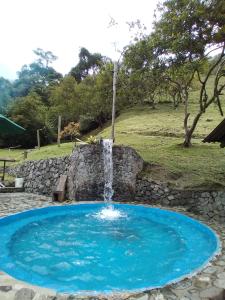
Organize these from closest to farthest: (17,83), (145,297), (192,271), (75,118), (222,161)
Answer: (145,297), (192,271), (222,161), (75,118), (17,83)

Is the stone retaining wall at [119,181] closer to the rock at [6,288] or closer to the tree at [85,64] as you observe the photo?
the rock at [6,288]

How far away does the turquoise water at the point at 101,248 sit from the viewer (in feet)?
17.7

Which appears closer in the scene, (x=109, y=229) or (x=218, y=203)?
(x=109, y=229)

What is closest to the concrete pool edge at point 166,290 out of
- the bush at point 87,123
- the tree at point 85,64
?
the bush at point 87,123

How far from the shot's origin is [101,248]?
698cm

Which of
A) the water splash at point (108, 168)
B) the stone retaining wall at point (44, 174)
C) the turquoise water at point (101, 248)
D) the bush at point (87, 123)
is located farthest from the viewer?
the bush at point (87, 123)

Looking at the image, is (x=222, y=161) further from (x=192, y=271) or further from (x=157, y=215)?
(x=192, y=271)

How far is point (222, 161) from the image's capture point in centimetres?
1337

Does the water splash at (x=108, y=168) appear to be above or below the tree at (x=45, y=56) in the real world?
below

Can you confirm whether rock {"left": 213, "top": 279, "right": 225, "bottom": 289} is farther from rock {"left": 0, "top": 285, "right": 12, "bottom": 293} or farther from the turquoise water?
rock {"left": 0, "top": 285, "right": 12, "bottom": 293}

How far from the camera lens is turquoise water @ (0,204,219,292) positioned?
213 inches

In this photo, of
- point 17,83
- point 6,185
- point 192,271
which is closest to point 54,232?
point 192,271

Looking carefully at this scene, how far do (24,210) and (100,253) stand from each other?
396cm

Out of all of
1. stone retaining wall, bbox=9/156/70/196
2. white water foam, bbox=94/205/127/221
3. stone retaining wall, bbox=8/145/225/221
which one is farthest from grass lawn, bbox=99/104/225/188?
stone retaining wall, bbox=9/156/70/196
